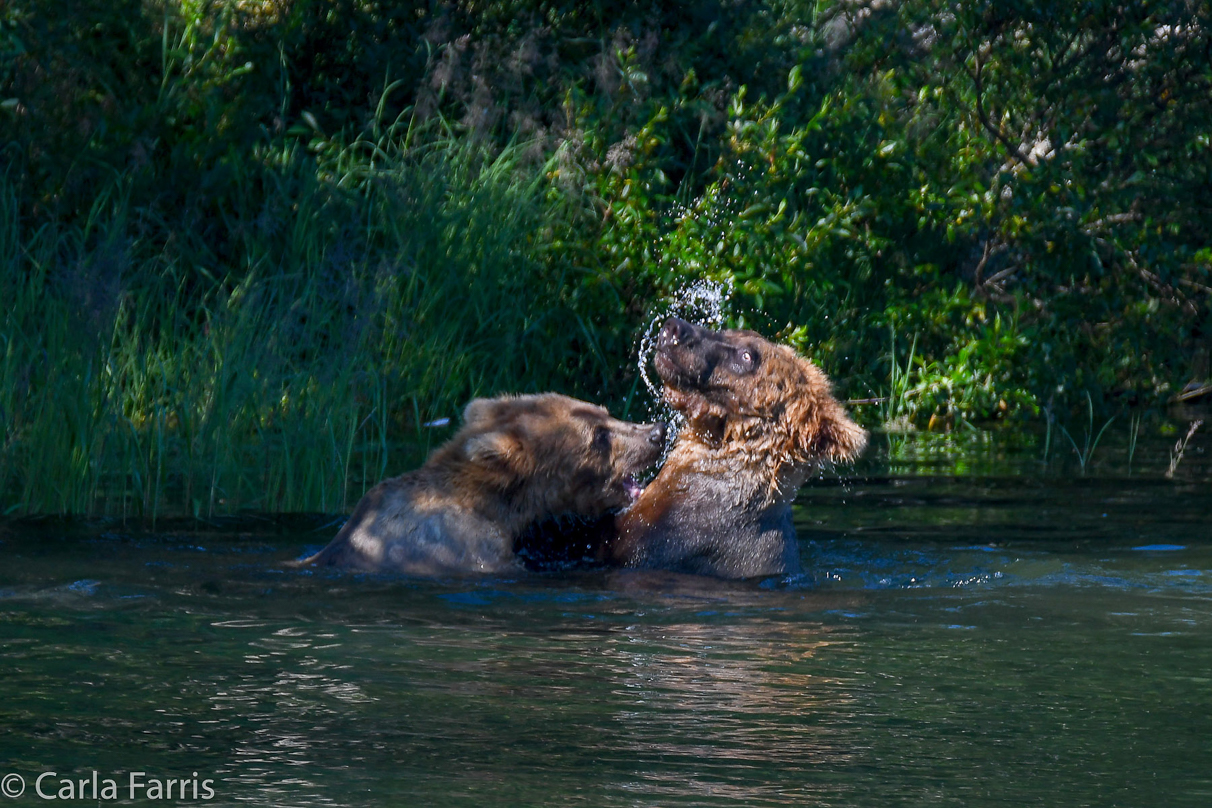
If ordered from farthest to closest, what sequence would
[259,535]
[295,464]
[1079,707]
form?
[295,464] → [259,535] → [1079,707]

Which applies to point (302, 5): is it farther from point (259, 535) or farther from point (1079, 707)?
point (1079, 707)

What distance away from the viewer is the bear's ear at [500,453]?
282 inches

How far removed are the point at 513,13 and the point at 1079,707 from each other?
35.3 feet

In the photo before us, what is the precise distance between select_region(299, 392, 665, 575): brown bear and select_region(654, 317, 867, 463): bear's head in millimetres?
332

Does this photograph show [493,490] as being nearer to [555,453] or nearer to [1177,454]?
[555,453]

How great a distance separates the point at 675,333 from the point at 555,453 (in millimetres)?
856

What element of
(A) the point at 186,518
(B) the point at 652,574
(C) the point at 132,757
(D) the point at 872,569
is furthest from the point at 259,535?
(C) the point at 132,757

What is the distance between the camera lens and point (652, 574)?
735cm

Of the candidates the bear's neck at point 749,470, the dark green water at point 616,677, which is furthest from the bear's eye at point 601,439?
the dark green water at point 616,677

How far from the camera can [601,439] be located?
7.39 metres

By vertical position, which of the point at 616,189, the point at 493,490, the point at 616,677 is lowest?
the point at 616,677

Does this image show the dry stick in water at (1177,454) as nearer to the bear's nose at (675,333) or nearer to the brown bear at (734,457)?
the brown bear at (734,457)

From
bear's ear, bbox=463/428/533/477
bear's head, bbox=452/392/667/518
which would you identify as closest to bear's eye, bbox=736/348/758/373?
bear's head, bbox=452/392/667/518

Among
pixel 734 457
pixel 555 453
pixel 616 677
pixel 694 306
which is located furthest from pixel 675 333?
pixel 694 306
